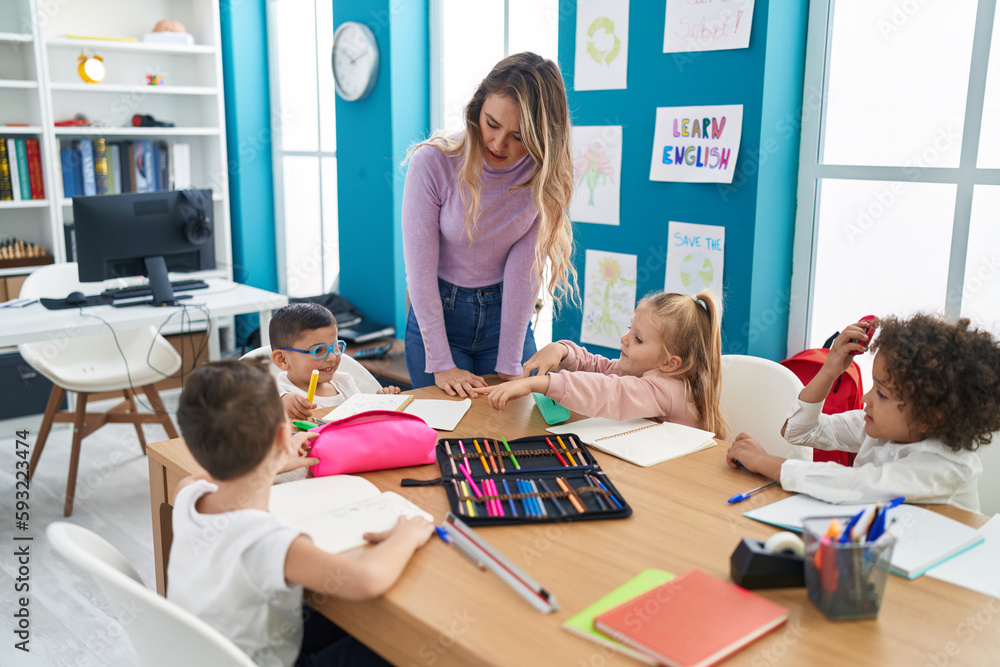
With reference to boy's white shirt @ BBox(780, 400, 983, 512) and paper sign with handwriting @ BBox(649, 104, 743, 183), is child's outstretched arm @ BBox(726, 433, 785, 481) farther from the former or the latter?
paper sign with handwriting @ BBox(649, 104, 743, 183)

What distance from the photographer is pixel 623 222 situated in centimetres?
267

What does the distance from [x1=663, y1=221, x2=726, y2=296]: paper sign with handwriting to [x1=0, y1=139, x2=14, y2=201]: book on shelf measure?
304 centimetres

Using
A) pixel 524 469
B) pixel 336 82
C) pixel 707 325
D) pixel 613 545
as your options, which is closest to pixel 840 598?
pixel 613 545

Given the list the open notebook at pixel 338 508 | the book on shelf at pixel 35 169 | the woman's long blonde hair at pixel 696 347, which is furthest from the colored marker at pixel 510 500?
the book on shelf at pixel 35 169

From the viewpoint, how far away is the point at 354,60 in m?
3.55

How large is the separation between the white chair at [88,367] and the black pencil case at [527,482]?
6.72 ft

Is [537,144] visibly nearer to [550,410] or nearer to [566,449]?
[550,410]

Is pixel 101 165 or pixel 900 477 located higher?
pixel 101 165

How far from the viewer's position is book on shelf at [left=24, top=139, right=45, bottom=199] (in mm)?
3779

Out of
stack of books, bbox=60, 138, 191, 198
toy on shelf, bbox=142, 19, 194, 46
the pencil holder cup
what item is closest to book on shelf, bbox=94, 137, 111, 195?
stack of books, bbox=60, 138, 191, 198

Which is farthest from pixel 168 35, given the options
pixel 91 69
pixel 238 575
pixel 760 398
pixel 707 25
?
pixel 238 575

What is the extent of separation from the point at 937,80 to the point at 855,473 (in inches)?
52.5

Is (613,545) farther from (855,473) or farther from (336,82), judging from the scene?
Result: (336,82)

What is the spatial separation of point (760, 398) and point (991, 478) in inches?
19.4
